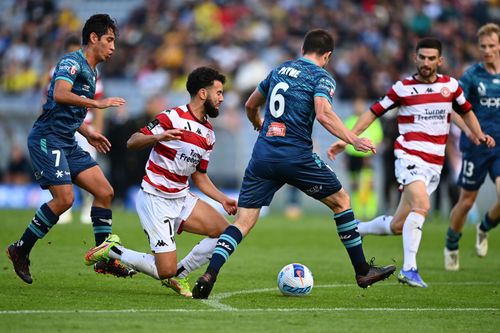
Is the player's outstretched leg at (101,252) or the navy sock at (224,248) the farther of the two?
the player's outstretched leg at (101,252)

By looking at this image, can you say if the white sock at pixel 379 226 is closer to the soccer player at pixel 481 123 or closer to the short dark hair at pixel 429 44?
the soccer player at pixel 481 123

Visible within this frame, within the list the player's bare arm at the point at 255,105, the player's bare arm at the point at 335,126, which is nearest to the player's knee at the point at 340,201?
the player's bare arm at the point at 335,126

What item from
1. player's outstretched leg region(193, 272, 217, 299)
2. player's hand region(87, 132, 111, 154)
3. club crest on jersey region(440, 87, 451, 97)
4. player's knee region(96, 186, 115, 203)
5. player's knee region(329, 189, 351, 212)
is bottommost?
player's outstretched leg region(193, 272, 217, 299)

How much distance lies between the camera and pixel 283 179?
9352 millimetres

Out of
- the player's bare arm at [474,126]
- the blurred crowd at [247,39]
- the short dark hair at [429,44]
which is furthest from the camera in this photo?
the blurred crowd at [247,39]

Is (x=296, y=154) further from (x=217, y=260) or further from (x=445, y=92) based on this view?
(x=445, y=92)

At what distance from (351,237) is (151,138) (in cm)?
209

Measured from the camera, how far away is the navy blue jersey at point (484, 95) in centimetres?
1247

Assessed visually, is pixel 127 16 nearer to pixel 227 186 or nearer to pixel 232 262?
pixel 227 186

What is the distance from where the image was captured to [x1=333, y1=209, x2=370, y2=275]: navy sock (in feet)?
31.1

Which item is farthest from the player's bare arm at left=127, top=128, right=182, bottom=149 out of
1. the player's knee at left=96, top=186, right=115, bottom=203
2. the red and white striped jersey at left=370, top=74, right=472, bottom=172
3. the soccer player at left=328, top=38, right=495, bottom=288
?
the red and white striped jersey at left=370, top=74, right=472, bottom=172

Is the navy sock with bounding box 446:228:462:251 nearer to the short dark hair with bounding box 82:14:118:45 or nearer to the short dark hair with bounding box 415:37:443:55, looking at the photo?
the short dark hair with bounding box 415:37:443:55

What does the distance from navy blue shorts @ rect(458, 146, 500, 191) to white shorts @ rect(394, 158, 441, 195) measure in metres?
1.65

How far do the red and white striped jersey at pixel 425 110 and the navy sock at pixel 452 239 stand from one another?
63.9 inches
